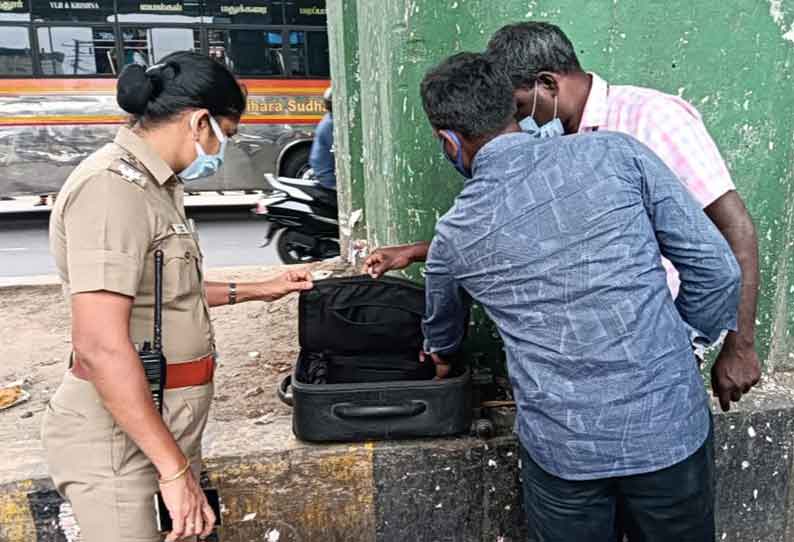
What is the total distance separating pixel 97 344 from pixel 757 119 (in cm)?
217

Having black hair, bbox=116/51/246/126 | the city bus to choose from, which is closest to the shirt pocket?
black hair, bbox=116/51/246/126

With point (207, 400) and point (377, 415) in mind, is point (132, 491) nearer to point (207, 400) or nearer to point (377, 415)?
point (207, 400)

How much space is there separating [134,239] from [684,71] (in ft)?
6.03

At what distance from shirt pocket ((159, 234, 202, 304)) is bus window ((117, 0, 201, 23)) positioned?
7794 millimetres

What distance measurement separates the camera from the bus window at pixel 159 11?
8398 mm

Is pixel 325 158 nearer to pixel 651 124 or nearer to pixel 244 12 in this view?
pixel 244 12

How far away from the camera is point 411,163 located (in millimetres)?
2654

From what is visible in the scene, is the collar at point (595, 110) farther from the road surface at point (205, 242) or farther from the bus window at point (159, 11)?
the bus window at point (159, 11)

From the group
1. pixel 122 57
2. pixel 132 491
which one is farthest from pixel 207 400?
pixel 122 57

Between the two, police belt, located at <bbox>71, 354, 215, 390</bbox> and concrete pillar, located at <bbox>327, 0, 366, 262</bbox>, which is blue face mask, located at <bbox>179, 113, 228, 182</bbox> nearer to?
police belt, located at <bbox>71, 354, 215, 390</bbox>

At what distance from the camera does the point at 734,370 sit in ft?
6.21

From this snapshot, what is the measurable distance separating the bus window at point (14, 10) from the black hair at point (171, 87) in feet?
26.1

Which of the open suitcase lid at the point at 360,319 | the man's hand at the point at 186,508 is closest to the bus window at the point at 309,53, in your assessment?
the open suitcase lid at the point at 360,319

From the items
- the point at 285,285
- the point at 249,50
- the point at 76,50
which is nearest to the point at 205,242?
the point at 249,50
